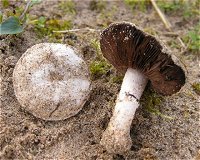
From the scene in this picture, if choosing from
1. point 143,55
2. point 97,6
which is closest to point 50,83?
point 143,55

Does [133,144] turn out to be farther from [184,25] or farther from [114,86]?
[184,25]

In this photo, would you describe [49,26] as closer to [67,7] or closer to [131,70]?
[67,7]

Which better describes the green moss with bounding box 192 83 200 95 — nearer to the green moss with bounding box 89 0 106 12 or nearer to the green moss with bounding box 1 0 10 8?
the green moss with bounding box 89 0 106 12

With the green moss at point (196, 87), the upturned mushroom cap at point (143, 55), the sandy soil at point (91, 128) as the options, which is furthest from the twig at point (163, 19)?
the upturned mushroom cap at point (143, 55)

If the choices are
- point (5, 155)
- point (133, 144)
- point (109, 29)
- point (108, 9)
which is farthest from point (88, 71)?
point (108, 9)

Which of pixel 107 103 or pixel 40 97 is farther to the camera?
pixel 107 103

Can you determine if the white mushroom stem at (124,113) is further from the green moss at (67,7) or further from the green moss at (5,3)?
the green moss at (5,3)

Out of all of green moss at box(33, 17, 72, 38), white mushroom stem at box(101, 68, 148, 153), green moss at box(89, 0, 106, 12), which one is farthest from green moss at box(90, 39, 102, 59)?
green moss at box(89, 0, 106, 12)
